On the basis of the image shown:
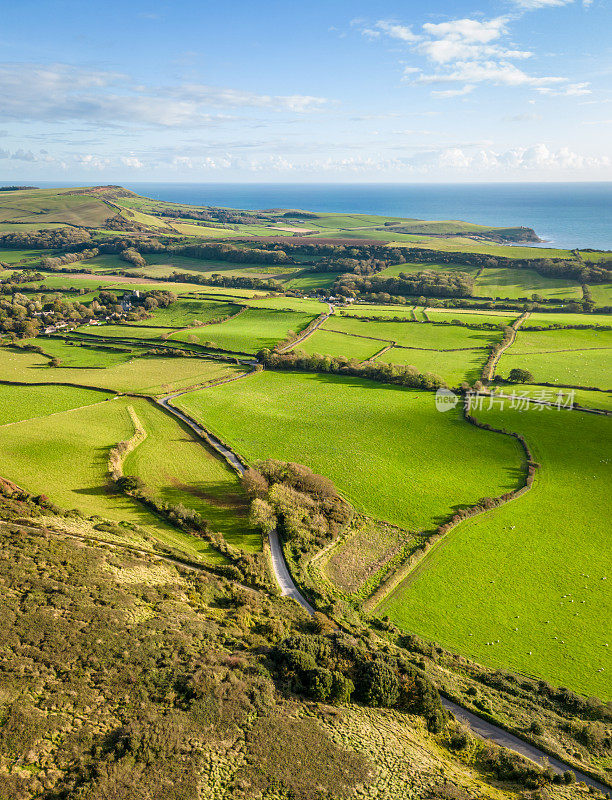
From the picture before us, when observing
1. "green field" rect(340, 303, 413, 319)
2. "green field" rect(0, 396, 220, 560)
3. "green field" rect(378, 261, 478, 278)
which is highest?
"green field" rect(378, 261, 478, 278)

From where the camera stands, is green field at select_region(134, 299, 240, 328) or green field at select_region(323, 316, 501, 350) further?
green field at select_region(134, 299, 240, 328)

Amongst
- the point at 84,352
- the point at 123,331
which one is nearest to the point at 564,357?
the point at 123,331

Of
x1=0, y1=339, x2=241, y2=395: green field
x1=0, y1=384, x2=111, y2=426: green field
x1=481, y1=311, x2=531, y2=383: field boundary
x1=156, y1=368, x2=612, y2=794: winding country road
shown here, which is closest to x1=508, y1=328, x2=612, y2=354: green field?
x1=481, y1=311, x2=531, y2=383: field boundary

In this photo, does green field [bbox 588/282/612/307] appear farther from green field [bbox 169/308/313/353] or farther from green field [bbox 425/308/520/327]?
green field [bbox 169/308/313/353]

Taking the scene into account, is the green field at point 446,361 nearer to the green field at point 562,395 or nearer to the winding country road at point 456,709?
the green field at point 562,395

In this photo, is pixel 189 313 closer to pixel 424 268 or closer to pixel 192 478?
pixel 192 478

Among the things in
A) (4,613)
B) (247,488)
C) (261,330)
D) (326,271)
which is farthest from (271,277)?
(4,613)

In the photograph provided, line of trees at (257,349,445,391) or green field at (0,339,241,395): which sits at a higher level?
line of trees at (257,349,445,391)
